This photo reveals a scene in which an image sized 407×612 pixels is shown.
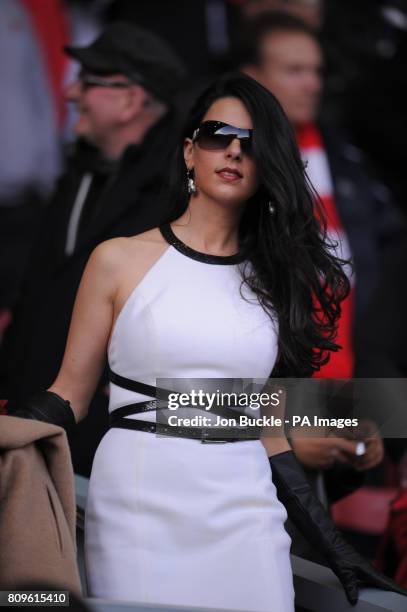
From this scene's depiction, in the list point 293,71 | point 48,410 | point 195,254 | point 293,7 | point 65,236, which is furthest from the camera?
point 293,7

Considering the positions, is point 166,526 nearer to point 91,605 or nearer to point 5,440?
point 91,605

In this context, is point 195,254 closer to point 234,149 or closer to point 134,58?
point 234,149

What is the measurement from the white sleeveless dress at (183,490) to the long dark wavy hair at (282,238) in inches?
3.8

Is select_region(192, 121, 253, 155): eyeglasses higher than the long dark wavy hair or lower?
higher

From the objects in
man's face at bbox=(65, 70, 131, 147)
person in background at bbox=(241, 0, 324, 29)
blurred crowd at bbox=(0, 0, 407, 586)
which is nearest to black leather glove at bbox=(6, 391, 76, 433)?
blurred crowd at bbox=(0, 0, 407, 586)

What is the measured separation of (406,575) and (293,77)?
8.89 ft

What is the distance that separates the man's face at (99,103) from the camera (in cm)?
384

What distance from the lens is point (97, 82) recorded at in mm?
3850

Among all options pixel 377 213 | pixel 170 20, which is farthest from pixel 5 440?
pixel 170 20

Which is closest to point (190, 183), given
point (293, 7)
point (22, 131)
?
point (22, 131)

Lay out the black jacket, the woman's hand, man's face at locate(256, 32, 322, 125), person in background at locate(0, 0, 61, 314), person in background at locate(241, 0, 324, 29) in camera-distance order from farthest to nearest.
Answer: person in background at locate(241, 0, 324, 29) < person in background at locate(0, 0, 61, 314) < man's face at locate(256, 32, 322, 125) < the black jacket < the woman's hand

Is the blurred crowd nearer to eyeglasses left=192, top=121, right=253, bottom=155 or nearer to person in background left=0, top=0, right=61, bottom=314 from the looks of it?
person in background left=0, top=0, right=61, bottom=314

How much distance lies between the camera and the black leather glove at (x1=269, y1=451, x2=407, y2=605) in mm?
2568

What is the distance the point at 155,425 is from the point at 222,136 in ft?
2.15
